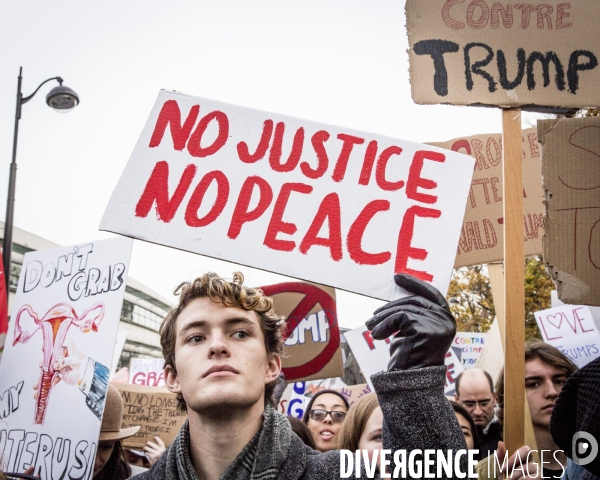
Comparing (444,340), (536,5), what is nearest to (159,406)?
(444,340)

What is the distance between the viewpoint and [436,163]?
2352 millimetres

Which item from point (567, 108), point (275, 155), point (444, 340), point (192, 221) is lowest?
point (444, 340)

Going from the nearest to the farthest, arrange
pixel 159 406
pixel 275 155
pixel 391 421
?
pixel 391 421 → pixel 275 155 → pixel 159 406

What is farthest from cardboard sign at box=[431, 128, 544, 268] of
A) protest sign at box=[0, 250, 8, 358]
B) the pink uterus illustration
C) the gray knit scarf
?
protest sign at box=[0, 250, 8, 358]

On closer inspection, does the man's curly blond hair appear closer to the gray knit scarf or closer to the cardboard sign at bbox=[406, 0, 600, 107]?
the gray knit scarf

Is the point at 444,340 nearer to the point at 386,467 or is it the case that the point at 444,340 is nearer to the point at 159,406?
the point at 386,467

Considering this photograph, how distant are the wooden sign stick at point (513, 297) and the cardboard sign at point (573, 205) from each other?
0.10m

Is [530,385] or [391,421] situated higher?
[530,385]

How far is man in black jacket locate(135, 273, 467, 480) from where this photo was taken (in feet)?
5.64

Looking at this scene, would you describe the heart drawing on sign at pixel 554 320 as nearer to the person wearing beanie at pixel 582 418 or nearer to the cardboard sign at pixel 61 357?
the person wearing beanie at pixel 582 418

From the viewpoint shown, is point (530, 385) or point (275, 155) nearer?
point (275, 155)

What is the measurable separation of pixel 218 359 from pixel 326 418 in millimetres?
2593

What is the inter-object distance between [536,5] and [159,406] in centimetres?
380

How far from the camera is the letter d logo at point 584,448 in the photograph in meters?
1.37
